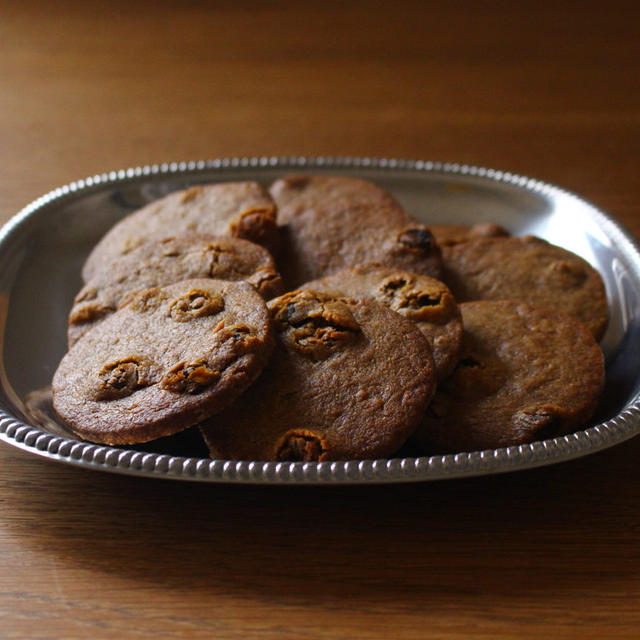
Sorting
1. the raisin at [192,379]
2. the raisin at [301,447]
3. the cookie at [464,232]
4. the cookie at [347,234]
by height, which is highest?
the raisin at [192,379]

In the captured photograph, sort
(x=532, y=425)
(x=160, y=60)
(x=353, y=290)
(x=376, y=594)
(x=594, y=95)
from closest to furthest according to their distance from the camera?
(x=376, y=594), (x=532, y=425), (x=353, y=290), (x=594, y=95), (x=160, y=60)

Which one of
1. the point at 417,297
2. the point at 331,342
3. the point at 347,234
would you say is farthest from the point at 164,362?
the point at 347,234

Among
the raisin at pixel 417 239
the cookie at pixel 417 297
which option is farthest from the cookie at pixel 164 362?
the raisin at pixel 417 239

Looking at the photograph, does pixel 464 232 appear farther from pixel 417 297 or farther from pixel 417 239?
pixel 417 297

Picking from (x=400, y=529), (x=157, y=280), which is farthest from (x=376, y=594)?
(x=157, y=280)

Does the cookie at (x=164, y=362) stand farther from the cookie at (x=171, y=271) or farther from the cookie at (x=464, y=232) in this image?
the cookie at (x=464, y=232)

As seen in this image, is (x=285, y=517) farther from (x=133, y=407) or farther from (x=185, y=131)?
(x=185, y=131)

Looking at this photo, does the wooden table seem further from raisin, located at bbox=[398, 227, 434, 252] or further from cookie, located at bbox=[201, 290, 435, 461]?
raisin, located at bbox=[398, 227, 434, 252]
